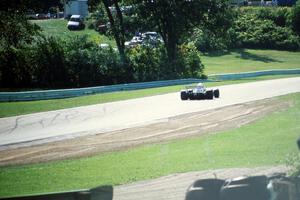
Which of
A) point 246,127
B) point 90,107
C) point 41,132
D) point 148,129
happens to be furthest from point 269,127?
point 90,107

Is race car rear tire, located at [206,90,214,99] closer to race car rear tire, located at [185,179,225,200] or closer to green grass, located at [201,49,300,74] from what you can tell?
green grass, located at [201,49,300,74]

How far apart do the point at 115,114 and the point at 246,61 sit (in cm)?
118

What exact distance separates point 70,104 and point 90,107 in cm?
16

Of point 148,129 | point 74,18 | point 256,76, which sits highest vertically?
point 74,18

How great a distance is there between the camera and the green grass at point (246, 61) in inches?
141

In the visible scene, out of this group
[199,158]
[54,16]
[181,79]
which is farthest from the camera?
[181,79]

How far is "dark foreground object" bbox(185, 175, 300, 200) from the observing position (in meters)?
2.09

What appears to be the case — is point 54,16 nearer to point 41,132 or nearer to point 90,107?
point 41,132

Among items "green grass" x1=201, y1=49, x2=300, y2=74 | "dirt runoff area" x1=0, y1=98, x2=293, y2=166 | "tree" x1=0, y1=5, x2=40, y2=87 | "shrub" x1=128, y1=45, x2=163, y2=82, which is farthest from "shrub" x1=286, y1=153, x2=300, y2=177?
"shrub" x1=128, y1=45, x2=163, y2=82

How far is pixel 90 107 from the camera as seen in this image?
4.04 metres

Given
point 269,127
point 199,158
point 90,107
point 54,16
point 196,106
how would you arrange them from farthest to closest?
point 90,107
point 196,106
point 54,16
point 269,127
point 199,158

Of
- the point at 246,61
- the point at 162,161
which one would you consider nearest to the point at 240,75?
the point at 246,61

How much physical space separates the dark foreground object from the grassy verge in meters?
1.23

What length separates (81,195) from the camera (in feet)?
7.05
